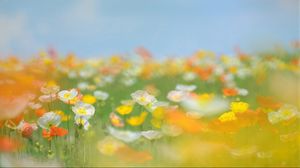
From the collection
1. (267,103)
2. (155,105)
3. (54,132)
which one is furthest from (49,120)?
(267,103)

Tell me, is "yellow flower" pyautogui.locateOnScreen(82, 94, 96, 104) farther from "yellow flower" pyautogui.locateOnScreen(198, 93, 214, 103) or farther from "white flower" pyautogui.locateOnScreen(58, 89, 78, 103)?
"yellow flower" pyautogui.locateOnScreen(198, 93, 214, 103)

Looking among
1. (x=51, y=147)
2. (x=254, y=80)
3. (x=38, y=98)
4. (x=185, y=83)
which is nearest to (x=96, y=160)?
(x=51, y=147)

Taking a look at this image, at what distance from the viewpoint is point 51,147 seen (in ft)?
4.28

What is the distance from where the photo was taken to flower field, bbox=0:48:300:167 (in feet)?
4.25

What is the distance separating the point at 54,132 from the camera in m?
1.30

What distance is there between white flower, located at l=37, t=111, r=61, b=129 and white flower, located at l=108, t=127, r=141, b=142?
126 mm

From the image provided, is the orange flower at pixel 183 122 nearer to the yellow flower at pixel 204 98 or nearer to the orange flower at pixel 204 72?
the yellow flower at pixel 204 98

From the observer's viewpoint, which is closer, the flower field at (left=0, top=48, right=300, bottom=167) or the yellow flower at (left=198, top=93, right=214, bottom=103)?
the flower field at (left=0, top=48, right=300, bottom=167)

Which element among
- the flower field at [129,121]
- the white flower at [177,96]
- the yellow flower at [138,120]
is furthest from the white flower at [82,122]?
the white flower at [177,96]

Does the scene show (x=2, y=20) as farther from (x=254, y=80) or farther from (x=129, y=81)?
(x=254, y=80)

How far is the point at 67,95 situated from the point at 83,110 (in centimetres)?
5

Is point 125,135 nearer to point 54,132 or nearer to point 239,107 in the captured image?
point 54,132

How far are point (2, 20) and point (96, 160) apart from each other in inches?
18.9

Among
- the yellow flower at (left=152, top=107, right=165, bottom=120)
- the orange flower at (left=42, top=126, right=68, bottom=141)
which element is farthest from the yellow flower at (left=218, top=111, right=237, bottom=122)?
the orange flower at (left=42, top=126, right=68, bottom=141)
